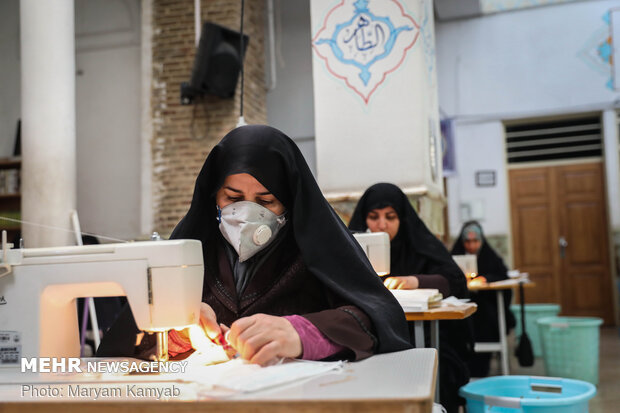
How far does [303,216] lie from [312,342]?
38cm

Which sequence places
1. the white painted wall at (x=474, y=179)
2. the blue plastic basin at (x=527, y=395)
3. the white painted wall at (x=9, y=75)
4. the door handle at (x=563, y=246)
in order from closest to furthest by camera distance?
the blue plastic basin at (x=527, y=395) → the white painted wall at (x=9, y=75) → the door handle at (x=563, y=246) → the white painted wall at (x=474, y=179)

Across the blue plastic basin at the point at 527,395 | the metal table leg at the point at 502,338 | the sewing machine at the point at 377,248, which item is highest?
the sewing machine at the point at 377,248

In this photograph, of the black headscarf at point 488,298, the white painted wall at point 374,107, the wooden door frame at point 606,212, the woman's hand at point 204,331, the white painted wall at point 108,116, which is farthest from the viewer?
the wooden door frame at point 606,212

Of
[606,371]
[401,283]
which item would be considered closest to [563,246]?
[606,371]

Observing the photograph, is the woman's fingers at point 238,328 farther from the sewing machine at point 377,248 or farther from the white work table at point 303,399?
the sewing machine at point 377,248

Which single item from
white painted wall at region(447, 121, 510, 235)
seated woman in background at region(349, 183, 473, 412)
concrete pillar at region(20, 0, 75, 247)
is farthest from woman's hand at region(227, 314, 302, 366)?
white painted wall at region(447, 121, 510, 235)

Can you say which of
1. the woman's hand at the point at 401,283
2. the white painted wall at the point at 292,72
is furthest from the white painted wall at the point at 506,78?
the woman's hand at the point at 401,283

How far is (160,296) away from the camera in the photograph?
120 centimetres

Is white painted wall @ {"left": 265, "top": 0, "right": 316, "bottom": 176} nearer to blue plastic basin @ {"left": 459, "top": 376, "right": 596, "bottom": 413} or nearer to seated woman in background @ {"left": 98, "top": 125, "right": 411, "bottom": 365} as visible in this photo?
blue plastic basin @ {"left": 459, "top": 376, "right": 596, "bottom": 413}

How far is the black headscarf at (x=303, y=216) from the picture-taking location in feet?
4.82

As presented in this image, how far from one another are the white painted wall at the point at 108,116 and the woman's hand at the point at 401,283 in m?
4.63

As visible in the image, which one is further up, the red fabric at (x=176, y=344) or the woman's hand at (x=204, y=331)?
the woman's hand at (x=204, y=331)

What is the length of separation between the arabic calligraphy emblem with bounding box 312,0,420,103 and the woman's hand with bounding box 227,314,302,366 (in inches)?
141

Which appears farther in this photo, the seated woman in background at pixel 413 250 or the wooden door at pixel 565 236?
the wooden door at pixel 565 236
